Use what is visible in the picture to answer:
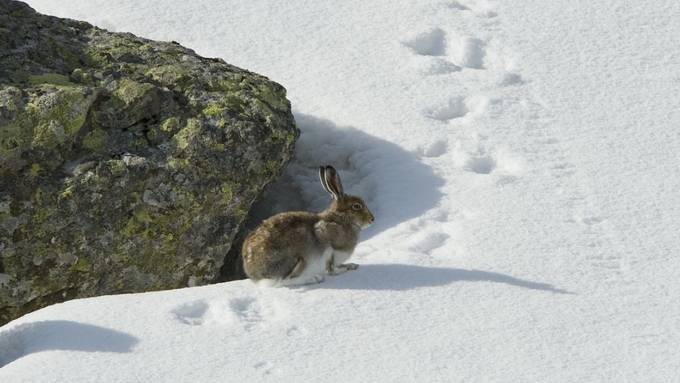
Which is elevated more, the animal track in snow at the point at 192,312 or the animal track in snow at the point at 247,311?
the animal track in snow at the point at 247,311

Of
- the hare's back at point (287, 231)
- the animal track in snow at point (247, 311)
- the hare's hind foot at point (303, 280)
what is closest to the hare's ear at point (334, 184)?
the hare's back at point (287, 231)

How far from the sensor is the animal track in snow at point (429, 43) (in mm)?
11391

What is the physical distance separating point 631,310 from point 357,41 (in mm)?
5225

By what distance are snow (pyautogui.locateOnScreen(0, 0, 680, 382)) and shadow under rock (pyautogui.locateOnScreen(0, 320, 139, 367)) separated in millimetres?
13

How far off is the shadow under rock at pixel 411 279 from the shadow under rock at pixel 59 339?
159cm

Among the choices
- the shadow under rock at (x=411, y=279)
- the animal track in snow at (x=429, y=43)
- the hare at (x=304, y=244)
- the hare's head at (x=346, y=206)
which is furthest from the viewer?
the animal track in snow at (x=429, y=43)

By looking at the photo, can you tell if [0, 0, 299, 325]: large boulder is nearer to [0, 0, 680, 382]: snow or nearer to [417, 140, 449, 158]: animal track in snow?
[0, 0, 680, 382]: snow

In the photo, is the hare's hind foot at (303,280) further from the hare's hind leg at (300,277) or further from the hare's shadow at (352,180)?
the hare's shadow at (352,180)

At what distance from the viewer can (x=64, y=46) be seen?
9609 millimetres

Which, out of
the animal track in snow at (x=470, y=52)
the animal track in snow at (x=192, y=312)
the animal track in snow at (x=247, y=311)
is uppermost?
the animal track in snow at (x=470, y=52)

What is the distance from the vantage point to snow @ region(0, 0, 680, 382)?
6.77m

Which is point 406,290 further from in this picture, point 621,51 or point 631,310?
point 621,51

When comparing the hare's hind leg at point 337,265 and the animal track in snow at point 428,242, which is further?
the animal track in snow at point 428,242

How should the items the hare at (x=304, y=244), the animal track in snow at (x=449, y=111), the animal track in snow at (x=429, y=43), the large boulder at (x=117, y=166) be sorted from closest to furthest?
the hare at (x=304, y=244) → the large boulder at (x=117, y=166) → the animal track in snow at (x=449, y=111) → the animal track in snow at (x=429, y=43)
